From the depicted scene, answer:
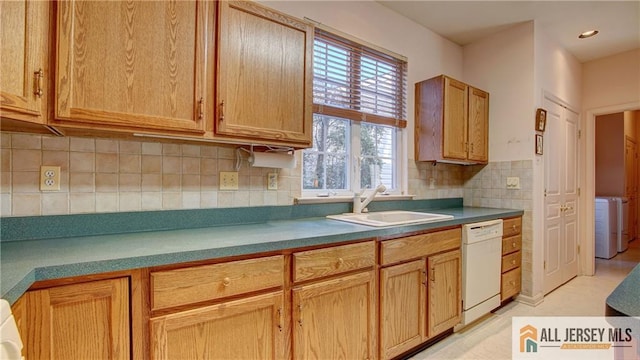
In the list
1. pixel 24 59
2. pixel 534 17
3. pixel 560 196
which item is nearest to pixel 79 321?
pixel 24 59

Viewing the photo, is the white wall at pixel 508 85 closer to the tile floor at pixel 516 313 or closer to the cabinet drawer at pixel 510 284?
the cabinet drawer at pixel 510 284

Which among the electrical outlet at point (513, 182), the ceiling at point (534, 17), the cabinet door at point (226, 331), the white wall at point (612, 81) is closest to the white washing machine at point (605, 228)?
the white wall at point (612, 81)

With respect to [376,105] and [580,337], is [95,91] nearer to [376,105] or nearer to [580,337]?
[376,105]

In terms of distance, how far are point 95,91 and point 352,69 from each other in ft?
5.78

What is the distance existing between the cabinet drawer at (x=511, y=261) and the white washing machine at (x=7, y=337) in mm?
2959

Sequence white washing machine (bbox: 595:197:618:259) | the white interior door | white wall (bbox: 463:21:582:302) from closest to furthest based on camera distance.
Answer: white wall (bbox: 463:21:582:302) → the white interior door → white washing machine (bbox: 595:197:618:259)

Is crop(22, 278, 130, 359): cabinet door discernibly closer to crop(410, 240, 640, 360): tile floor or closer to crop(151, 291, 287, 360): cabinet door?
crop(151, 291, 287, 360): cabinet door

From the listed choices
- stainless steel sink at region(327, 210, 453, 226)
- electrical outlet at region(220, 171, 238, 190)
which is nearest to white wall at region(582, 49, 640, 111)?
stainless steel sink at region(327, 210, 453, 226)

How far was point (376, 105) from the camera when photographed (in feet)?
8.67

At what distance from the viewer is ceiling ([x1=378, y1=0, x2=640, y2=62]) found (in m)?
2.61

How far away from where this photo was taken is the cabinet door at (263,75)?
151cm

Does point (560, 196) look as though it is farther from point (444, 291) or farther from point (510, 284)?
point (444, 291)

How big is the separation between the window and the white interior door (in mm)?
1573

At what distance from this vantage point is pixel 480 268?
235cm
